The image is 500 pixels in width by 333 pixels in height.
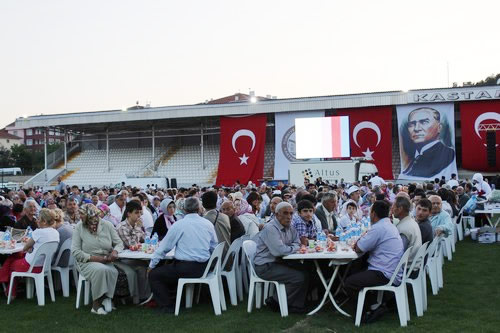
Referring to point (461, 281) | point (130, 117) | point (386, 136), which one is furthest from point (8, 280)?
point (130, 117)

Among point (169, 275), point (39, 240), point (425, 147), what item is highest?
point (425, 147)

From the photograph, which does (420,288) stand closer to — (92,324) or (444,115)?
(92,324)

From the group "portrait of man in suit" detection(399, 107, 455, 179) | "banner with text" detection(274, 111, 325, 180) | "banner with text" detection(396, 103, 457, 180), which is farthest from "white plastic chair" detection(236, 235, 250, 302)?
"banner with text" detection(274, 111, 325, 180)

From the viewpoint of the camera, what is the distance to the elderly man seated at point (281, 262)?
6246 mm

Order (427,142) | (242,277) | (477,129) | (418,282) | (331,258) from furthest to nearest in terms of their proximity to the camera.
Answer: (477,129) → (427,142) → (242,277) → (418,282) → (331,258)

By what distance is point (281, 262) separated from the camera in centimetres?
639

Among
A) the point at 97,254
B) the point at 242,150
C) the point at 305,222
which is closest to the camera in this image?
the point at 97,254

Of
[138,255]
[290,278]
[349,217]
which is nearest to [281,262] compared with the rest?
[290,278]

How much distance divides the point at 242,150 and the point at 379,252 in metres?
26.2

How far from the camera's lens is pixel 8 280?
7.54 meters

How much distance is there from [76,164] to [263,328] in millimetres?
34408

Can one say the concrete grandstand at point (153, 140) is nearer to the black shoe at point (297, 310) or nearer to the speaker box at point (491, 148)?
the speaker box at point (491, 148)

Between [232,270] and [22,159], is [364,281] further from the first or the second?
[22,159]

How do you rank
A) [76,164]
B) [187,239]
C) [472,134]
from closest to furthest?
[187,239] < [472,134] < [76,164]
